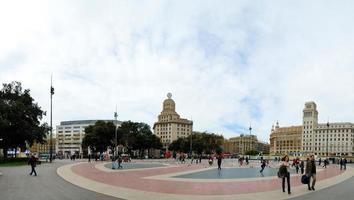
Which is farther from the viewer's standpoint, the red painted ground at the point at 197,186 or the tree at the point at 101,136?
the tree at the point at 101,136

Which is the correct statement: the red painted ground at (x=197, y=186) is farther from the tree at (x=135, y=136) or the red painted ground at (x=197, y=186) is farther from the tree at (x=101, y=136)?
the tree at (x=135, y=136)

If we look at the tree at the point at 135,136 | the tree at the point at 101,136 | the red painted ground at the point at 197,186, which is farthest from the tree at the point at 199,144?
the red painted ground at the point at 197,186

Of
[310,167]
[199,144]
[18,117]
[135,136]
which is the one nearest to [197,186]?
[310,167]

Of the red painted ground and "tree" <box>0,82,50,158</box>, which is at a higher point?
"tree" <box>0,82,50,158</box>

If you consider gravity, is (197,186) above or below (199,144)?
above

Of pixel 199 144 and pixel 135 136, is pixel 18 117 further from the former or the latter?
pixel 199 144

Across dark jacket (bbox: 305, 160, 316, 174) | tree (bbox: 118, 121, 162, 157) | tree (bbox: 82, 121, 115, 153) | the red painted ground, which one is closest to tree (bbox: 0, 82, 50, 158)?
tree (bbox: 82, 121, 115, 153)

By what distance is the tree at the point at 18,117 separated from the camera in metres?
56.0

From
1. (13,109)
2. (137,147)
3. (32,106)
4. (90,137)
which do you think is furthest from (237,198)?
(137,147)

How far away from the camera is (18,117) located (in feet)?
186

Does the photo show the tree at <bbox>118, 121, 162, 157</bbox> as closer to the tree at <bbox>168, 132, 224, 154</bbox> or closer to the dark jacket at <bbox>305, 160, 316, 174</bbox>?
the tree at <bbox>168, 132, 224, 154</bbox>

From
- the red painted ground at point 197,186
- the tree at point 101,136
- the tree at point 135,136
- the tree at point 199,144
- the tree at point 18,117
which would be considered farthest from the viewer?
the tree at point 199,144

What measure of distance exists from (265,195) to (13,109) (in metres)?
46.3

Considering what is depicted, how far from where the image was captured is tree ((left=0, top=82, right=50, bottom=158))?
184ft
